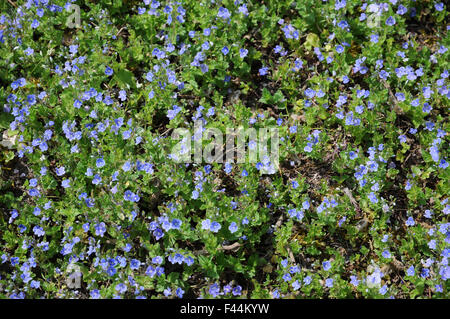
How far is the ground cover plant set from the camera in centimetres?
389

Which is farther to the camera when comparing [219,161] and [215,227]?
[219,161]

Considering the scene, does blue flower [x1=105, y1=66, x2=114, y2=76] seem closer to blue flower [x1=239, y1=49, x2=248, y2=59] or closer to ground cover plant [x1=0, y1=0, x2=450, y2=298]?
ground cover plant [x1=0, y1=0, x2=450, y2=298]

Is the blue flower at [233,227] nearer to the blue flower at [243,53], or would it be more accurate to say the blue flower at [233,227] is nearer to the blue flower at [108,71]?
the blue flower at [243,53]

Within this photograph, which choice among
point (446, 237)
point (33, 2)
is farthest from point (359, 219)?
point (33, 2)

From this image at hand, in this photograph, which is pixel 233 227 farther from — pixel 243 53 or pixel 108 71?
pixel 108 71

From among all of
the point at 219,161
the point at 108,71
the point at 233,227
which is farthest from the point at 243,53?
the point at 233,227

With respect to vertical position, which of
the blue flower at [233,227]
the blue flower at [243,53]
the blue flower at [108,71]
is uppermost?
the blue flower at [243,53]

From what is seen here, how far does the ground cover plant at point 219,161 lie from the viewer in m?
3.89

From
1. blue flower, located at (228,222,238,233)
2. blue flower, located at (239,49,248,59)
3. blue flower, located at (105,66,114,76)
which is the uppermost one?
blue flower, located at (239,49,248,59)

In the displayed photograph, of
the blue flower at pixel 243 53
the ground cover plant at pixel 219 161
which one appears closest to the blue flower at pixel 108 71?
the ground cover plant at pixel 219 161

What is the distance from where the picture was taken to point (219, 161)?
4461mm

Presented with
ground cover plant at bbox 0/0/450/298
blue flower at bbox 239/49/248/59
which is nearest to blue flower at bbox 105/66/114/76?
ground cover plant at bbox 0/0/450/298
